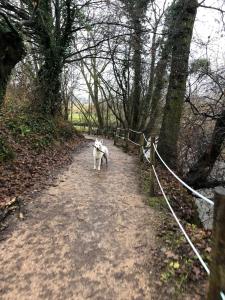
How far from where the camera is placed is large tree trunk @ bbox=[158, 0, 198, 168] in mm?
9648

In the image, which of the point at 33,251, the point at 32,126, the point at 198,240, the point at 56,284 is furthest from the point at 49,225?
the point at 32,126

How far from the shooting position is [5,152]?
7.81 meters

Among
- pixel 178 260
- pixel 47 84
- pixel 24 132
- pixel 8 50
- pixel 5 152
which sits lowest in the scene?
pixel 178 260

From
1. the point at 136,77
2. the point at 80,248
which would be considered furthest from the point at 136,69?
the point at 80,248

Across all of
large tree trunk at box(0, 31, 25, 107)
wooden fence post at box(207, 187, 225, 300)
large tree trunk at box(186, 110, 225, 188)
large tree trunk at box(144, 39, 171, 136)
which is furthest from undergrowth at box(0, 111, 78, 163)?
large tree trunk at box(144, 39, 171, 136)

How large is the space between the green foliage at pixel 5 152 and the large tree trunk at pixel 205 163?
19.5 ft

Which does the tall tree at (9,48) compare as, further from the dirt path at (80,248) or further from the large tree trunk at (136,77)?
the large tree trunk at (136,77)

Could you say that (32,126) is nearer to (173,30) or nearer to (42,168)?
(42,168)

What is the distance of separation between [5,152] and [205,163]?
6.55 meters

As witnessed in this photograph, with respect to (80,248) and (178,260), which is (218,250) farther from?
(80,248)

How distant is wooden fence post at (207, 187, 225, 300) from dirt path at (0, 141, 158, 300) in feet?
5.51

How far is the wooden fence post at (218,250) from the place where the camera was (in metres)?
1.96

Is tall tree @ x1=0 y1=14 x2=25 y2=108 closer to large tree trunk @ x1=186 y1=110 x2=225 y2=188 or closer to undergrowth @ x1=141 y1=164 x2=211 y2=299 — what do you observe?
undergrowth @ x1=141 y1=164 x2=211 y2=299


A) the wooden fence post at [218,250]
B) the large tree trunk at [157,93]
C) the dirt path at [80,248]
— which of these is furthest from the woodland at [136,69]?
the wooden fence post at [218,250]
